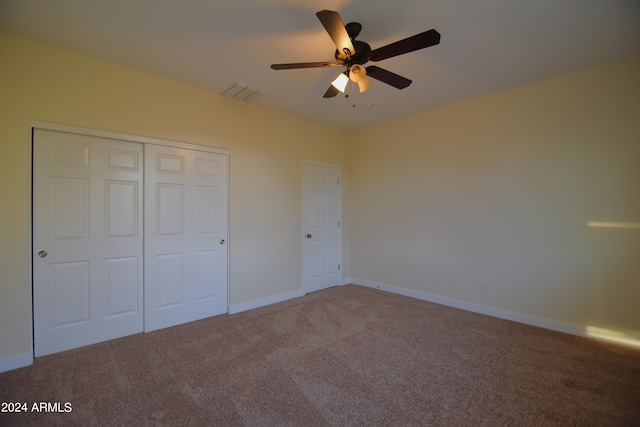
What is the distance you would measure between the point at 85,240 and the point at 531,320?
4921mm

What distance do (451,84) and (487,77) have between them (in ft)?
1.20

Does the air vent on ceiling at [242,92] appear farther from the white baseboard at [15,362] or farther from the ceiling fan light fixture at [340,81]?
the white baseboard at [15,362]

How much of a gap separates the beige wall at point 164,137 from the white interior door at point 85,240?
110 mm

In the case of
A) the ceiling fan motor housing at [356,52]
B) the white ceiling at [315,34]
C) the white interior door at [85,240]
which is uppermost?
the white ceiling at [315,34]

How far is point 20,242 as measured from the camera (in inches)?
95.4

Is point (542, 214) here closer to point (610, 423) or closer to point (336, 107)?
point (610, 423)

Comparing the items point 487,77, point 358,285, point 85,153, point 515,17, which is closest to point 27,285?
point 85,153

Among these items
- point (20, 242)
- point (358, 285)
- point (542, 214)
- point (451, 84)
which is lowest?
point (358, 285)

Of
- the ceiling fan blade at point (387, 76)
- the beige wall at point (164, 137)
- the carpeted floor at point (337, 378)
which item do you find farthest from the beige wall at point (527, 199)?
the ceiling fan blade at point (387, 76)

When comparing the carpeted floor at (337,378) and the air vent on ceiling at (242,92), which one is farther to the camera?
the air vent on ceiling at (242,92)

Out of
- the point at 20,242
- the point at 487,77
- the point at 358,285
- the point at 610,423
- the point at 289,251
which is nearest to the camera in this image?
the point at 610,423

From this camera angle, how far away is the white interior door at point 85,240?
8.36ft

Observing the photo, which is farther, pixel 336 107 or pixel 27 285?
pixel 336 107

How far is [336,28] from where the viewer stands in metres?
1.84
